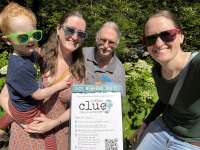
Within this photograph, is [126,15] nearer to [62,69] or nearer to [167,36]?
[62,69]

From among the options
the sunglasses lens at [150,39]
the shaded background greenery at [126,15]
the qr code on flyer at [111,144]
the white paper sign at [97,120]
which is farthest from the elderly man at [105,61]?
the shaded background greenery at [126,15]

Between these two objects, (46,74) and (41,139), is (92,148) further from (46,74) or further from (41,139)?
(46,74)

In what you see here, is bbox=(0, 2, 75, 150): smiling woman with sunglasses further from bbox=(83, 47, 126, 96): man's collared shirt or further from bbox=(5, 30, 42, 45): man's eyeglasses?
bbox=(83, 47, 126, 96): man's collared shirt

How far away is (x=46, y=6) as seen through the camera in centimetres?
1011

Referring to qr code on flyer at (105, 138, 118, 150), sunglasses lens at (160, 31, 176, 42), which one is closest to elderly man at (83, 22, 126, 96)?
qr code on flyer at (105, 138, 118, 150)

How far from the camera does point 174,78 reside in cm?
383

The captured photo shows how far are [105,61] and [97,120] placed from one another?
0.74 m

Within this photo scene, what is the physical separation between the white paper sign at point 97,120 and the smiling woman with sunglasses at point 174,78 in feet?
1.26

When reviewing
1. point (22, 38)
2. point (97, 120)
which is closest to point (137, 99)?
point (97, 120)

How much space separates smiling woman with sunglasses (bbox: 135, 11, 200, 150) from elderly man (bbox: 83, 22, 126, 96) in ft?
1.89

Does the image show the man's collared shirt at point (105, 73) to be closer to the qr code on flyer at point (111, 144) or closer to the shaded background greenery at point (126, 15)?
the qr code on flyer at point (111, 144)

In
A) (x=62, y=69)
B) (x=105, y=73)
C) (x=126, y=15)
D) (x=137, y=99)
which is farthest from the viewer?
(x=126, y=15)

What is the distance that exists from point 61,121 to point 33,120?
23cm

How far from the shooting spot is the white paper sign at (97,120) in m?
4.15
